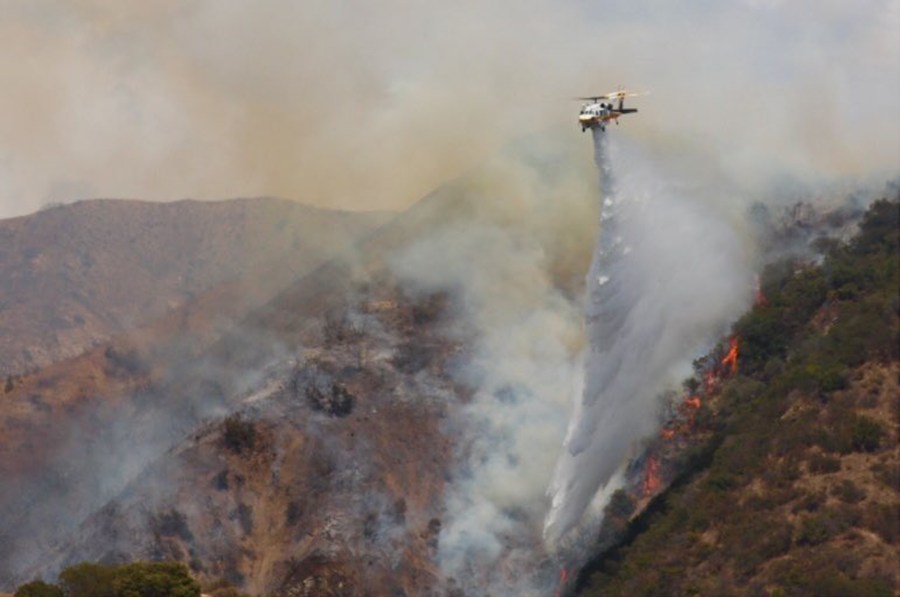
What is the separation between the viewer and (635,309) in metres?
111

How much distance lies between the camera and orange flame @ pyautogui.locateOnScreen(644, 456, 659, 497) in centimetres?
10350

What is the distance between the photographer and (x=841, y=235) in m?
116

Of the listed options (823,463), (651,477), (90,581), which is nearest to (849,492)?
(823,463)

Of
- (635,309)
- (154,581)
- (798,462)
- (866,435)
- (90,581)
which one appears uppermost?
(635,309)

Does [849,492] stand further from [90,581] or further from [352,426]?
[352,426]

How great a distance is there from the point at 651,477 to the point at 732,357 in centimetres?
1367

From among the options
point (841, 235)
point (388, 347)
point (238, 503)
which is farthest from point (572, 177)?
point (238, 503)

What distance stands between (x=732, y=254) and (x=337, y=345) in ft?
137

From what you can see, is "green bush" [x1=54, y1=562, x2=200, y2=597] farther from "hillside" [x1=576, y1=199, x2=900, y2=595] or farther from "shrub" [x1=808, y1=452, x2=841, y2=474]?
"shrub" [x1=808, y1=452, x2=841, y2=474]

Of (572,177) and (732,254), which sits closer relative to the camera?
(732,254)

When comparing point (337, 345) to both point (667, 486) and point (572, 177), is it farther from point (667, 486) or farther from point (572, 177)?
point (667, 486)

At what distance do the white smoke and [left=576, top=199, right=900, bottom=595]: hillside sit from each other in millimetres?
4746

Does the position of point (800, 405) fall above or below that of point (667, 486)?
above

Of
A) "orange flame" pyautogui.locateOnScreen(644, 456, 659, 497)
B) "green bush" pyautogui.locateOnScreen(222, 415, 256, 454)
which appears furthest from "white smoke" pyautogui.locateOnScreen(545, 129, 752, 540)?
"green bush" pyautogui.locateOnScreen(222, 415, 256, 454)
